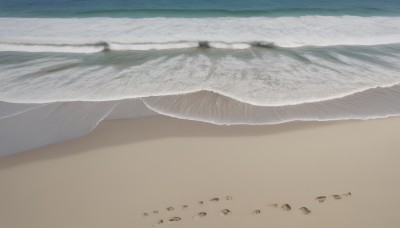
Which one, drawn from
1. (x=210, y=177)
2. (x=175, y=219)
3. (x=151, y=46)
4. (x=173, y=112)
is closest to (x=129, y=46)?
(x=151, y=46)

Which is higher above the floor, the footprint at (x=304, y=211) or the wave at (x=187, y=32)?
the wave at (x=187, y=32)

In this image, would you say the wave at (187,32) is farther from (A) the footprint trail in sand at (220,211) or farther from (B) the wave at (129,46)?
(A) the footprint trail in sand at (220,211)

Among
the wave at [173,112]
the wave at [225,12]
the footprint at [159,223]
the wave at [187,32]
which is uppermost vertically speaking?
the wave at [225,12]

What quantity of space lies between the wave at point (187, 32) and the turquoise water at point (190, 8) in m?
1.08

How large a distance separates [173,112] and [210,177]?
4.89 ft

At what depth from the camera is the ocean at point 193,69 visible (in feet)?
15.8

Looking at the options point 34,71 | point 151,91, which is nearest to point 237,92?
point 151,91

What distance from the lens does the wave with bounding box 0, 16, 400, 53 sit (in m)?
8.52

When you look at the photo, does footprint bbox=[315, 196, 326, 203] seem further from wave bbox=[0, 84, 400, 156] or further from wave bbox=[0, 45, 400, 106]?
wave bbox=[0, 45, 400, 106]

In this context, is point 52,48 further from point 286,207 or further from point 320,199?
point 320,199

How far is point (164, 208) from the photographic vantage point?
3264 millimetres

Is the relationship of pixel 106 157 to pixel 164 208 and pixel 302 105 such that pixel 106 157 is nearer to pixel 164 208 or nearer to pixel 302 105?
pixel 164 208

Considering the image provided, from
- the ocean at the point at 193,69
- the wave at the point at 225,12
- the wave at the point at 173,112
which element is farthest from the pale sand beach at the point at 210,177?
the wave at the point at 225,12

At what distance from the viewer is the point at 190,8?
42.7 ft
